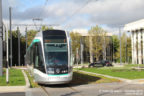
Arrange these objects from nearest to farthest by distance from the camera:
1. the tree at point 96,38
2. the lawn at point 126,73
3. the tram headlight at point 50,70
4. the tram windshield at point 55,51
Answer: the tram headlight at point 50,70 → the tram windshield at point 55,51 → the lawn at point 126,73 → the tree at point 96,38

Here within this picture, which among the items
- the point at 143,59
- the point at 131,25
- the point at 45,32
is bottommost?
the point at 143,59

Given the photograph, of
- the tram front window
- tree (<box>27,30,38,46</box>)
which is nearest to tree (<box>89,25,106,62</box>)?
tree (<box>27,30,38,46</box>)

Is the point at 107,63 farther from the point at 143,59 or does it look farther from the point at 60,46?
the point at 60,46

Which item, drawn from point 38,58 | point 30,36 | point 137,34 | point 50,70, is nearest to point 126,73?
point 38,58

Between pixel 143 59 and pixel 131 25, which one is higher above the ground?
pixel 131 25

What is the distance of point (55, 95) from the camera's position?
12539 mm

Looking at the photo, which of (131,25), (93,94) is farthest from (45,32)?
(131,25)

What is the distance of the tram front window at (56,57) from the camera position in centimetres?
1518

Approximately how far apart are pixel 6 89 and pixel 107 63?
130ft

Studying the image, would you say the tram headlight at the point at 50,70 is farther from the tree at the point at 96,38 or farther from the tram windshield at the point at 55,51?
the tree at the point at 96,38

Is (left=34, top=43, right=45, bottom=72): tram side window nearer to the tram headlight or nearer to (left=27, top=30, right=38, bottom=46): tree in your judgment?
the tram headlight

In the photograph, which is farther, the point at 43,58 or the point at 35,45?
the point at 35,45

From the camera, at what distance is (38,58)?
15984 millimetres

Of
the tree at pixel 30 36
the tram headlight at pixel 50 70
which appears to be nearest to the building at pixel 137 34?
the tree at pixel 30 36
